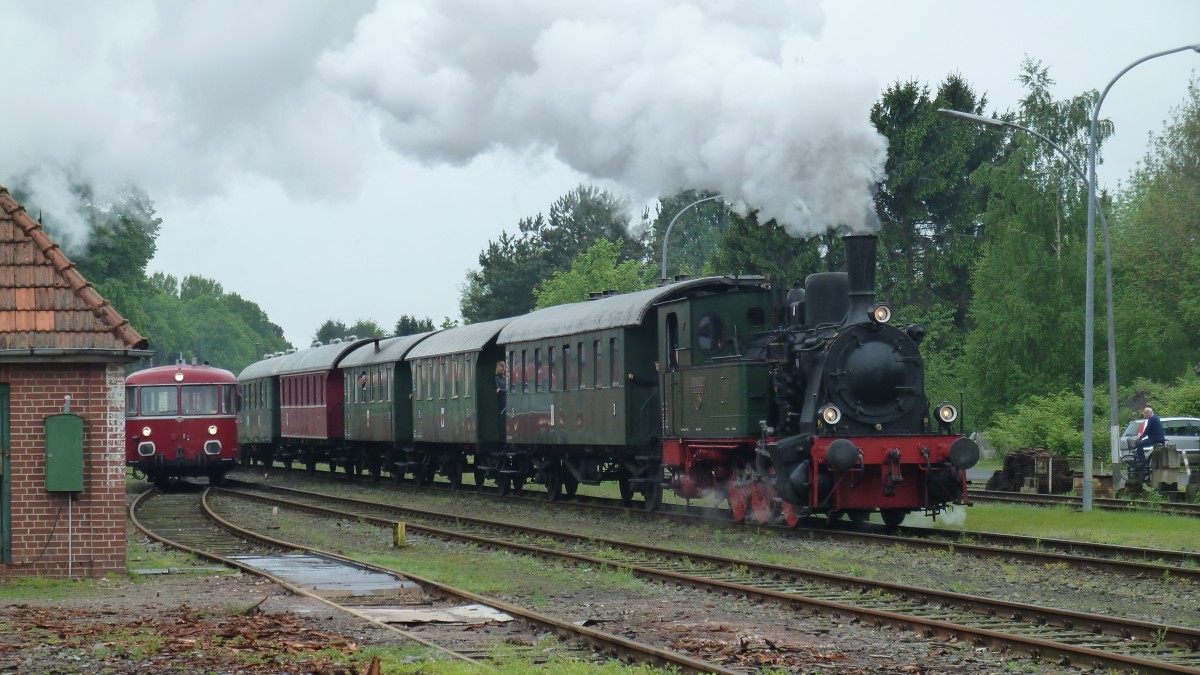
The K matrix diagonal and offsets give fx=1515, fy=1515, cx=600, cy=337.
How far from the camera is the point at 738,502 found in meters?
20.1

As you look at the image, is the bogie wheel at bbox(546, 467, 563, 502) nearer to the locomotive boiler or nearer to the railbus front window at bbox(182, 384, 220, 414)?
the locomotive boiler

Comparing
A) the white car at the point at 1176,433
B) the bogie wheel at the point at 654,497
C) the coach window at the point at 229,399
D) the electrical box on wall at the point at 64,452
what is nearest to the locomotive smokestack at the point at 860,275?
the bogie wheel at the point at 654,497

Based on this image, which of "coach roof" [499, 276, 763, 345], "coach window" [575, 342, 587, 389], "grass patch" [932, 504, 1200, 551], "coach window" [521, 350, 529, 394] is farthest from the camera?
"coach window" [521, 350, 529, 394]

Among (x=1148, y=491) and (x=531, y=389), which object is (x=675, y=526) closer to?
(x=531, y=389)

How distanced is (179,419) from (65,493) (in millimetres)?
17827

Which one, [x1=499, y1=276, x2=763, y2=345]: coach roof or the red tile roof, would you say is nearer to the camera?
the red tile roof

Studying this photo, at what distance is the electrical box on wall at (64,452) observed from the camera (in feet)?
45.5

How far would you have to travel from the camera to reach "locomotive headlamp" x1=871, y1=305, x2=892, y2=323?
705 inches

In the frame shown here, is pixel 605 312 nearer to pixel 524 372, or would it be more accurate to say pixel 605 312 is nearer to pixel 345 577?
pixel 524 372

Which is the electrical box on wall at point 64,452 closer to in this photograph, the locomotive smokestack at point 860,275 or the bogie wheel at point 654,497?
the locomotive smokestack at point 860,275

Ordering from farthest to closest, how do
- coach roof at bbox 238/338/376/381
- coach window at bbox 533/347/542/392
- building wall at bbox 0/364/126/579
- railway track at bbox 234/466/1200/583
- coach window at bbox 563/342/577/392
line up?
coach roof at bbox 238/338/376/381 < coach window at bbox 533/347/542/392 < coach window at bbox 563/342/577/392 < building wall at bbox 0/364/126/579 < railway track at bbox 234/466/1200/583

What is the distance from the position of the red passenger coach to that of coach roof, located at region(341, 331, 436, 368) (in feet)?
13.6

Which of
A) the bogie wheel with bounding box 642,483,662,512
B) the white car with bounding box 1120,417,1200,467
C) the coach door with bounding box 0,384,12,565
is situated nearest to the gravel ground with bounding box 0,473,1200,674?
the coach door with bounding box 0,384,12,565

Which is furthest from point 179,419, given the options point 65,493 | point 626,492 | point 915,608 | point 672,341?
point 915,608
